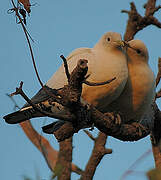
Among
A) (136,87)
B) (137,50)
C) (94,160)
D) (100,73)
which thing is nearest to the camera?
(100,73)

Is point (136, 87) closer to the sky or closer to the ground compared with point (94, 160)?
closer to the sky

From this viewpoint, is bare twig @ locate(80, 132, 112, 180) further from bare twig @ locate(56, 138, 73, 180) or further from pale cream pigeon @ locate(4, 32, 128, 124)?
pale cream pigeon @ locate(4, 32, 128, 124)

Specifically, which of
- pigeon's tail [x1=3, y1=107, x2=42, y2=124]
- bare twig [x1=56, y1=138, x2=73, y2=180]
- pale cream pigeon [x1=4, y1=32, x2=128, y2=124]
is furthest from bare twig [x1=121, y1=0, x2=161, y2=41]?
pigeon's tail [x1=3, y1=107, x2=42, y2=124]

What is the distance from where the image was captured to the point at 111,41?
13.4 ft

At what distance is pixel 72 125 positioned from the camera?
298 cm

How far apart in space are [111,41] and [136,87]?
522 mm

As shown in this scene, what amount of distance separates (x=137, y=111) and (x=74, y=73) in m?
1.68

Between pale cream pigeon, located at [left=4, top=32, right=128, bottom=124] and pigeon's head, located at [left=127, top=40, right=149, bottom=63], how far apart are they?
151mm

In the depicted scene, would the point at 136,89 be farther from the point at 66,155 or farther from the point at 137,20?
the point at 137,20

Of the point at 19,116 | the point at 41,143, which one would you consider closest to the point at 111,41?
the point at 19,116

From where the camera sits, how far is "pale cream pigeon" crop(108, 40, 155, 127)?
13.2 feet

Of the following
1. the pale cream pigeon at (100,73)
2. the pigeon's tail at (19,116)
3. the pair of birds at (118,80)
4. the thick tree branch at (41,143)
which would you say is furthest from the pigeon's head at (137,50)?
the thick tree branch at (41,143)

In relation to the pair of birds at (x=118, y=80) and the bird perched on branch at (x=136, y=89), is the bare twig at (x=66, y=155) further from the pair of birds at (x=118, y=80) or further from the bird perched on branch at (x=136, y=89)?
the pair of birds at (x=118, y=80)

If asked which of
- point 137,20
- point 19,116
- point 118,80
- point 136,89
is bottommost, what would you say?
point 136,89
